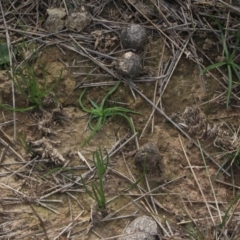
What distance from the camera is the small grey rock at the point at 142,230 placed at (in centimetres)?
176

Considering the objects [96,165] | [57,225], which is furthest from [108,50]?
[57,225]

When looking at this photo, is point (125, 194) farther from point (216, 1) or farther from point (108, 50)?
point (216, 1)

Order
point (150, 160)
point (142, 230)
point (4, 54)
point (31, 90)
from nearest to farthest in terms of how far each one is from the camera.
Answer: point (142, 230)
point (150, 160)
point (31, 90)
point (4, 54)

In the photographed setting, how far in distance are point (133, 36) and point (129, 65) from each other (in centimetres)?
16

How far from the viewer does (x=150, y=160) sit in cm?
197

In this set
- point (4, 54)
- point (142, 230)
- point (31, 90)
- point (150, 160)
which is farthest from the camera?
point (4, 54)

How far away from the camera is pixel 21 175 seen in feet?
6.35

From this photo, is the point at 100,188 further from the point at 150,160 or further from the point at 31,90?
the point at 31,90

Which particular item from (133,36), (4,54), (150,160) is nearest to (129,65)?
(133,36)

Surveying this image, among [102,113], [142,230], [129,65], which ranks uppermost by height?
[129,65]

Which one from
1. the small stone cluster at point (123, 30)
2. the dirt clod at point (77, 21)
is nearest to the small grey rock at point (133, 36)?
the small stone cluster at point (123, 30)

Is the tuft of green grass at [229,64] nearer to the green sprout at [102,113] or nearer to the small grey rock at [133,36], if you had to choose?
the small grey rock at [133,36]

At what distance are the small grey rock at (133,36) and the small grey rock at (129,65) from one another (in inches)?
2.7

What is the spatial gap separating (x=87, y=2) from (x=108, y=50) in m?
0.27
